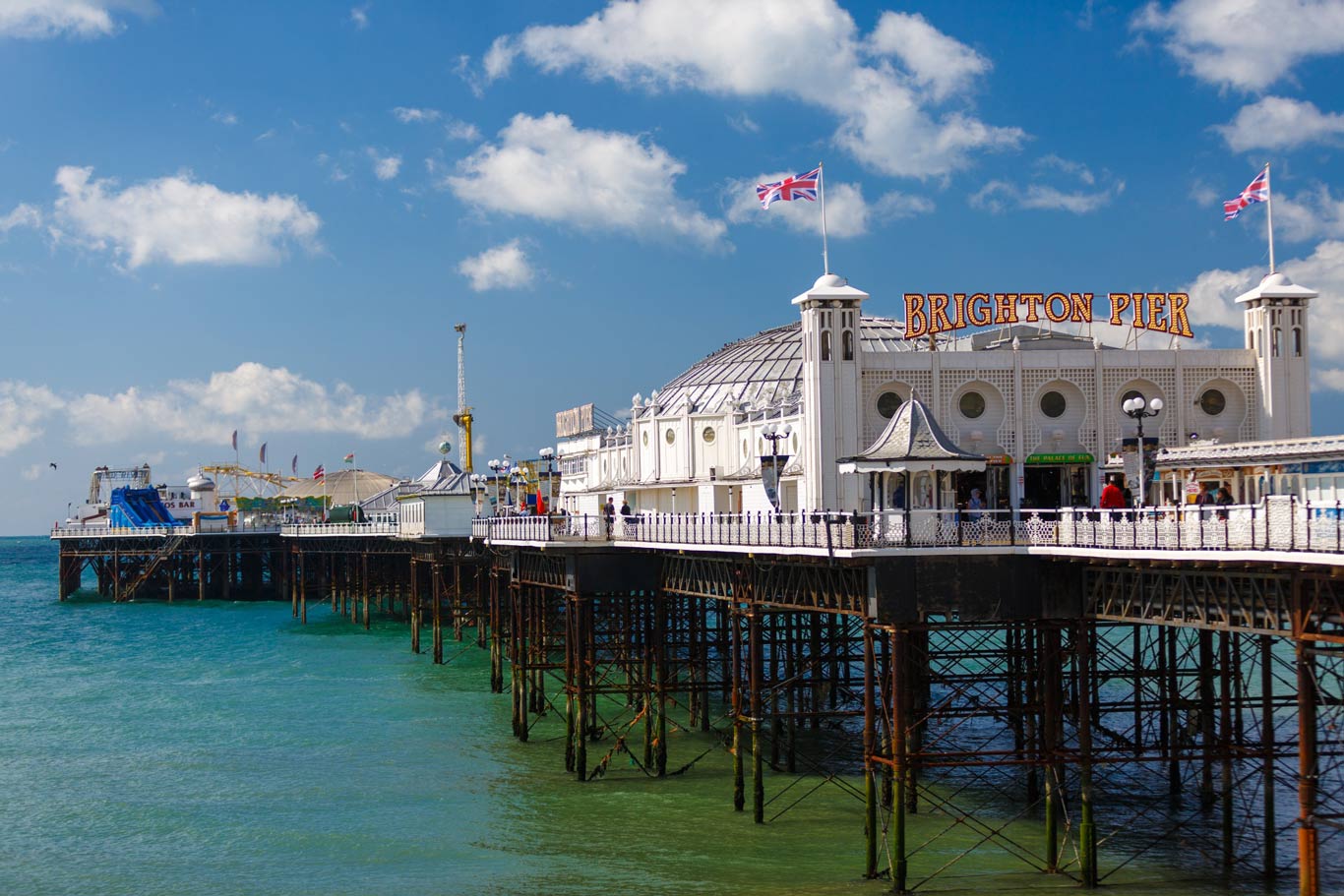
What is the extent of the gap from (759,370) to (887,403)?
30.4m

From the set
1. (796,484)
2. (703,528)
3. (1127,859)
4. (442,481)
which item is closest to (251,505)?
(442,481)

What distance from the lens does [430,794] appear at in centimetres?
3688

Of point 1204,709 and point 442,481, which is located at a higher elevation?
point 442,481

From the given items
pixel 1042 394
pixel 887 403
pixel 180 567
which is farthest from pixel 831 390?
pixel 180 567

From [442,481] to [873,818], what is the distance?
4674 cm

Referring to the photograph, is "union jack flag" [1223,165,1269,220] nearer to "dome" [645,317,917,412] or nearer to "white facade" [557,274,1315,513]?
"white facade" [557,274,1315,513]

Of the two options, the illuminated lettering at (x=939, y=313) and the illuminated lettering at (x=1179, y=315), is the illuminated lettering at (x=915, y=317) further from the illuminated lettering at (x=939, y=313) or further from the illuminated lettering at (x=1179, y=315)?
the illuminated lettering at (x=1179, y=315)

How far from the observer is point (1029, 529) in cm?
2800

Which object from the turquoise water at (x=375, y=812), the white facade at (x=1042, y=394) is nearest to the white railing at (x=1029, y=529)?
the white facade at (x=1042, y=394)

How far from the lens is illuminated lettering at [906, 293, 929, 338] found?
44.8 meters

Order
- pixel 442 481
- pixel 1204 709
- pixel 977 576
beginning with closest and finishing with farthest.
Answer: pixel 977 576
pixel 1204 709
pixel 442 481

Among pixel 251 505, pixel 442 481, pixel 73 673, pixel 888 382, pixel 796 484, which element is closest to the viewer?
pixel 888 382

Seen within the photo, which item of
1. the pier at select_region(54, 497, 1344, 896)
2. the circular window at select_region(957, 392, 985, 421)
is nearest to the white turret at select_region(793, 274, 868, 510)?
the circular window at select_region(957, 392, 985, 421)

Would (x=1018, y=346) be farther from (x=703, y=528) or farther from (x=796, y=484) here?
(x=703, y=528)
